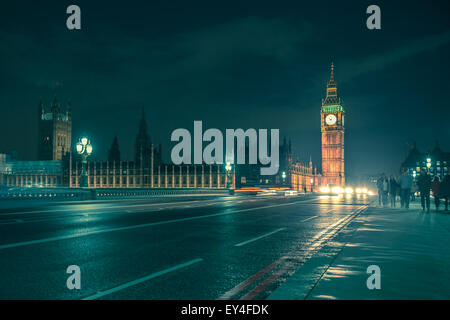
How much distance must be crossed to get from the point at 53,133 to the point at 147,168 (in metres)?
65.6

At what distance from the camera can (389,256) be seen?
7.28 metres

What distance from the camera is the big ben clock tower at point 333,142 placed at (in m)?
161

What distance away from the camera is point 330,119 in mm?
164625

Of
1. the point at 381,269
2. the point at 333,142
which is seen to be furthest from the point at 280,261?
the point at 333,142

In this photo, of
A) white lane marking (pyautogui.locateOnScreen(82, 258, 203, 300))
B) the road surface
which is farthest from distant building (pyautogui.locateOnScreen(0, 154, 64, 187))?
white lane marking (pyautogui.locateOnScreen(82, 258, 203, 300))

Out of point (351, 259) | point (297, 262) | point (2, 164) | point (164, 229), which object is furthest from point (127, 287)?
point (2, 164)

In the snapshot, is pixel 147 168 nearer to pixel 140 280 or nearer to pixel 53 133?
pixel 53 133

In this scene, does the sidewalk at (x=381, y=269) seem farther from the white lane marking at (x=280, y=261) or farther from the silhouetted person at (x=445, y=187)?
the silhouetted person at (x=445, y=187)

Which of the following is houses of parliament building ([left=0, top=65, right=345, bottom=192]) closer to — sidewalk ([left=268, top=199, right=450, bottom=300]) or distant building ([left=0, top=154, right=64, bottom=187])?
distant building ([left=0, top=154, right=64, bottom=187])

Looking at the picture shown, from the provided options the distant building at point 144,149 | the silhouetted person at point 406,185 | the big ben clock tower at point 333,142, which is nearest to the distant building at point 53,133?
the distant building at point 144,149

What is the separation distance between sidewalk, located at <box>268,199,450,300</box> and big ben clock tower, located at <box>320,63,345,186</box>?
503ft

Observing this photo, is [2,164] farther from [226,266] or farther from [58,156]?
[226,266]

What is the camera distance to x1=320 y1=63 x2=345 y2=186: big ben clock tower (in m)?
161
